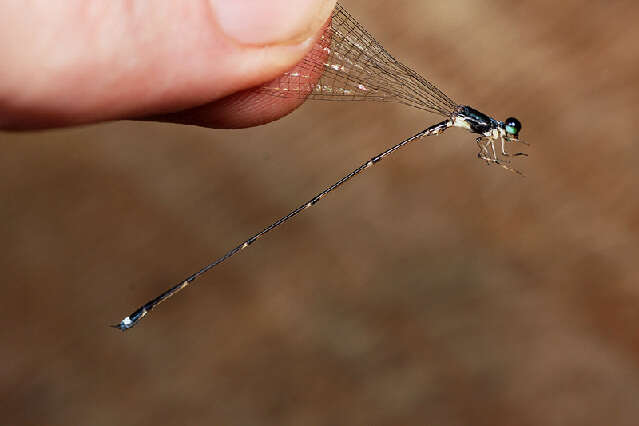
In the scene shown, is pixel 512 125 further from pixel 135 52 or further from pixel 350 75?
pixel 135 52

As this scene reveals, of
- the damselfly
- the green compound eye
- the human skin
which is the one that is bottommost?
the green compound eye

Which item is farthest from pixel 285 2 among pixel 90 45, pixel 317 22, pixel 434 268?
pixel 434 268

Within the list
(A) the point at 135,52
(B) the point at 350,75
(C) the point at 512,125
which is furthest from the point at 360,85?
(A) the point at 135,52

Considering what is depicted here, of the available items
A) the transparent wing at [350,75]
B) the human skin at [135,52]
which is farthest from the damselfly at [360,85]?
the human skin at [135,52]

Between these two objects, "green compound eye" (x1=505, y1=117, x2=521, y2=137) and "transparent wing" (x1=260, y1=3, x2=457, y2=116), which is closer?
"transparent wing" (x1=260, y1=3, x2=457, y2=116)

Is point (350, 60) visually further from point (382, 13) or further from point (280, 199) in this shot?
point (382, 13)

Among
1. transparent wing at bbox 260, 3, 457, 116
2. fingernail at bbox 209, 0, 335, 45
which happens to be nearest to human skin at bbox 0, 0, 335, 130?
fingernail at bbox 209, 0, 335, 45

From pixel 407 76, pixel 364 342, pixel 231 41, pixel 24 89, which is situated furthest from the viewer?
pixel 364 342

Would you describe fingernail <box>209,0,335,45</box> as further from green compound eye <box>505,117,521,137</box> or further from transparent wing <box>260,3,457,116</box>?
green compound eye <box>505,117,521,137</box>
